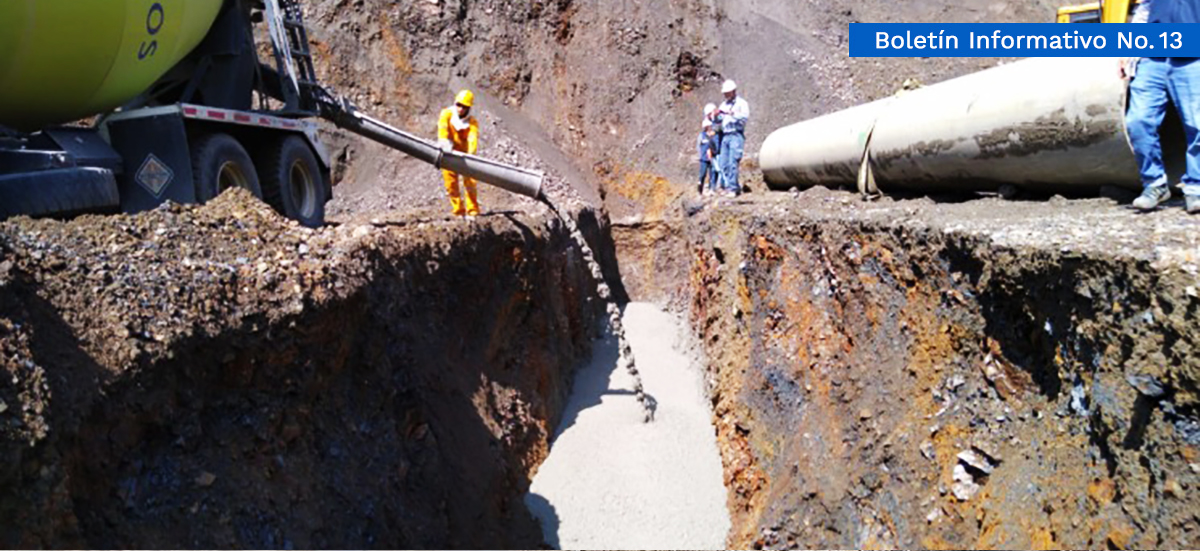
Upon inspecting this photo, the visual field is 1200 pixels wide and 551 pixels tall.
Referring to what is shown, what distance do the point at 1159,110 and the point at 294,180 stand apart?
7.58m

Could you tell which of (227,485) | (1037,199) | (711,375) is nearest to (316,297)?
(227,485)

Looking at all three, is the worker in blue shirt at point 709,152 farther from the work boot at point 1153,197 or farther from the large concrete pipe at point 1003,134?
the work boot at point 1153,197

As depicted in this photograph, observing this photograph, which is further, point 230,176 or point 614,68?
point 614,68

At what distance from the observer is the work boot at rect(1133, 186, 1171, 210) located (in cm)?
406

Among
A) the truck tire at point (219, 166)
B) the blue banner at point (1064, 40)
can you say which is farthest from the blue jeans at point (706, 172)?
the truck tire at point (219, 166)

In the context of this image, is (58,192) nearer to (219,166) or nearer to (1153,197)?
(219,166)

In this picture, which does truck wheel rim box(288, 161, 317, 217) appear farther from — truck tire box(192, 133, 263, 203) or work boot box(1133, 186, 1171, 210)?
work boot box(1133, 186, 1171, 210)

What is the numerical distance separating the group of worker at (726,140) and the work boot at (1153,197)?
6929mm

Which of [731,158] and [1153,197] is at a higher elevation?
[1153,197]

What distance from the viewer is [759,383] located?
7.21 meters

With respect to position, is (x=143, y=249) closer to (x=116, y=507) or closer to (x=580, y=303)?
(x=116, y=507)

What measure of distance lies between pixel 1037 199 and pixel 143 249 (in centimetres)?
504

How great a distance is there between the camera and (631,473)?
8.22 metres

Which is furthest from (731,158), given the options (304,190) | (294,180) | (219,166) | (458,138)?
(219,166)
